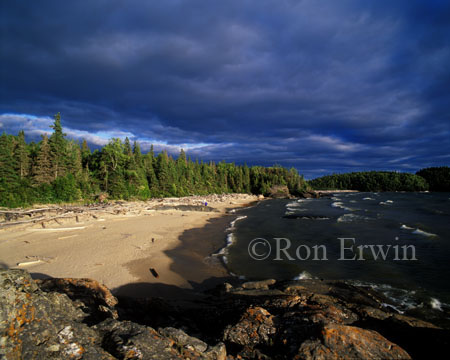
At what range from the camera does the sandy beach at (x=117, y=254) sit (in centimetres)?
962

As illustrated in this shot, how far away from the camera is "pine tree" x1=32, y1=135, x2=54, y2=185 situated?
32406 mm

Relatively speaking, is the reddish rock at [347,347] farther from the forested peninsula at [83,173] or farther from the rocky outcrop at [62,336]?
the forested peninsula at [83,173]

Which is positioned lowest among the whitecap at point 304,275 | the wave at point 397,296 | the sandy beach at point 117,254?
the wave at point 397,296

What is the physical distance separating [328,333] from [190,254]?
11.6 m

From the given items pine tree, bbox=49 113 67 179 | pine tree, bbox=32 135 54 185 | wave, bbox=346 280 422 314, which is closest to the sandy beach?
wave, bbox=346 280 422 314

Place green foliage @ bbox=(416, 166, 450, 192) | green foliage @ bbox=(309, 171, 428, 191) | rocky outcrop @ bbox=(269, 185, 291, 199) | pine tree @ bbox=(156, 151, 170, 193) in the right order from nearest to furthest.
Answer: pine tree @ bbox=(156, 151, 170, 193), rocky outcrop @ bbox=(269, 185, 291, 199), green foliage @ bbox=(416, 166, 450, 192), green foliage @ bbox=(309, 171, 428, 191)

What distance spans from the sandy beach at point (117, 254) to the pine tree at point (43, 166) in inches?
755

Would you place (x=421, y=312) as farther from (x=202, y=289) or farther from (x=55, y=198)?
(x=55, y=198)

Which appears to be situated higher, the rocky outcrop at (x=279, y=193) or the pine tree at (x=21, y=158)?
the pine tree at (x=21, y=158)

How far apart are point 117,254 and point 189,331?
380 inches

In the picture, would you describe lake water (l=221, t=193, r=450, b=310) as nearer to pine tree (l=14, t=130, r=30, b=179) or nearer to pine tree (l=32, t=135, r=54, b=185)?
pine tree (l=32, t=135, r=54, b=185)

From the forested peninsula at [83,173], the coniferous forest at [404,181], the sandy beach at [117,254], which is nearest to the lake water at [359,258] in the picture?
the sandy beach at [117,254]

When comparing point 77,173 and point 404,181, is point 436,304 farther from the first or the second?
point 404,181

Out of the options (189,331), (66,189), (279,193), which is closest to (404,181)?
(279,193)
